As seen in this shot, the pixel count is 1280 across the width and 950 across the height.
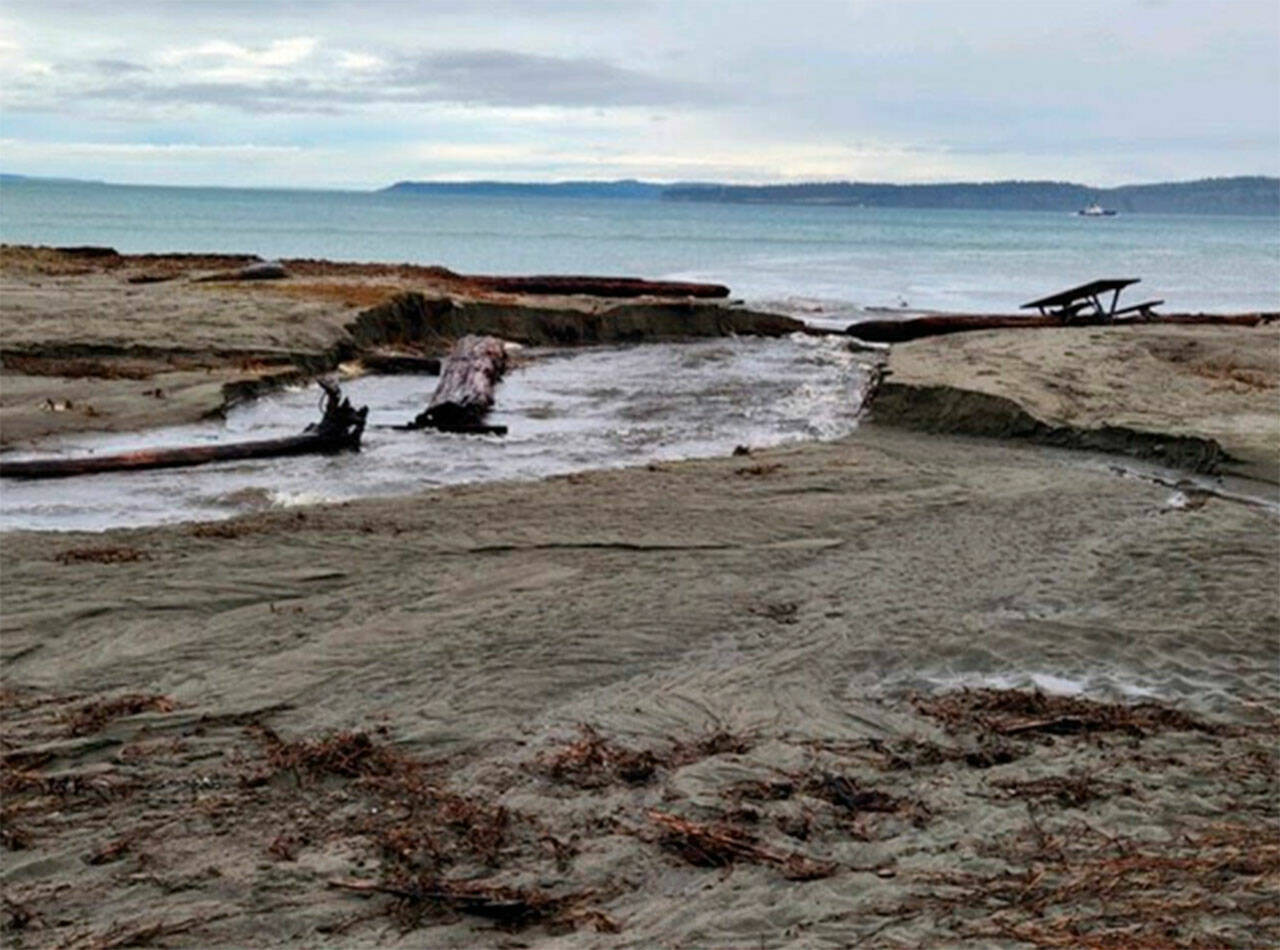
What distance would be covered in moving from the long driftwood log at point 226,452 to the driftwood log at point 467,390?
124 cm

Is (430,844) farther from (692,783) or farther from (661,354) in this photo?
(661,354)

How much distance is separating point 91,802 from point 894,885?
298 centimetres

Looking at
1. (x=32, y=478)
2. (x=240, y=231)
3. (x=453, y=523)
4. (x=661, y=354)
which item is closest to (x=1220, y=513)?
(x=453, y=523)

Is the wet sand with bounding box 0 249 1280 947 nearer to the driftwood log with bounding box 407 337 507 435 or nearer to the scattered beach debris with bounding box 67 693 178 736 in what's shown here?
the scattered beach debris with bounding box 67 693 178 736

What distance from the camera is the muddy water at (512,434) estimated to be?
1018 centimetres

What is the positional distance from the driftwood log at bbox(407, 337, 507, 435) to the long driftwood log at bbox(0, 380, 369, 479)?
1.24 metres

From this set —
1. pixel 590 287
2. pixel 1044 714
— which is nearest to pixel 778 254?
pixel 590 287

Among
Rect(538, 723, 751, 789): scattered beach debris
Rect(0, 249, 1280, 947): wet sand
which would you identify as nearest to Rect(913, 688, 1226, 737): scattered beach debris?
Rect(0, 249, 1280, 947): wet sand

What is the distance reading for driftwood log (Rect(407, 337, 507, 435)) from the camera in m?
14.0

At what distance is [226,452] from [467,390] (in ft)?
13.3

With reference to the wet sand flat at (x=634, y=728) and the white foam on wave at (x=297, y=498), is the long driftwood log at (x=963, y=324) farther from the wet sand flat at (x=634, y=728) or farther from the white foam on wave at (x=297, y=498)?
the white foam on wave at (x=297, y=498)

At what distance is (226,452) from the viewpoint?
11.6m

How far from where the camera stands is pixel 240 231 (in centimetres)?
8312

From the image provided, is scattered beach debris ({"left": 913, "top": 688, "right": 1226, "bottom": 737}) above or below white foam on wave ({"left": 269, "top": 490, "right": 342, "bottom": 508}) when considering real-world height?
below
